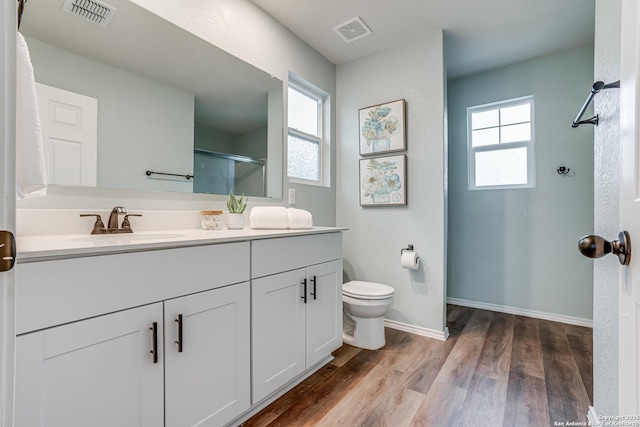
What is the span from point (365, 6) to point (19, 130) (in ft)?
7.05

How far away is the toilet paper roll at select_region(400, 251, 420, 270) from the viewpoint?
7.74ft

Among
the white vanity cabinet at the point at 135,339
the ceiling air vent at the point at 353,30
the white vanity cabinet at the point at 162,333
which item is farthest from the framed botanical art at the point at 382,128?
the white vanity cabinet at the point at 135,339

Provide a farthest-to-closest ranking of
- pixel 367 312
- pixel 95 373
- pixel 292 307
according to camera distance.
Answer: pixel 367 312 → pixel 292 307 → pixel 95 373

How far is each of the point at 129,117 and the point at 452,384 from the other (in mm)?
2260

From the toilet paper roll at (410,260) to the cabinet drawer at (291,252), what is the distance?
71 centimetres

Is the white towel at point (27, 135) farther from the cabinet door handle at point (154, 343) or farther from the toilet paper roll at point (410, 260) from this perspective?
the toilet paper roll at point (410, 260)

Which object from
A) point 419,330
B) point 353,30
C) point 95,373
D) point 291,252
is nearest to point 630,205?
point 291,252

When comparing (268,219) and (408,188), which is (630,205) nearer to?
(268,219)

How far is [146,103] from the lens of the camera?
1.53 m

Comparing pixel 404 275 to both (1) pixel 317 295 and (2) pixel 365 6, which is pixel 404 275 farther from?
(2) pixel 365 6

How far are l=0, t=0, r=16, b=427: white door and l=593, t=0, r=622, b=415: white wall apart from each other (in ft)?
4.97

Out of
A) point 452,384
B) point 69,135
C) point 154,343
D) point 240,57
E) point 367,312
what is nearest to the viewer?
point 154,343

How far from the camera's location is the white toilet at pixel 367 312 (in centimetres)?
209

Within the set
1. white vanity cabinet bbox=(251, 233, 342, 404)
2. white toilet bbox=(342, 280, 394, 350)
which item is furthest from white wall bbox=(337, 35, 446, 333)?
white vanity cabinet bbox=(251, 233, 342, 404)
